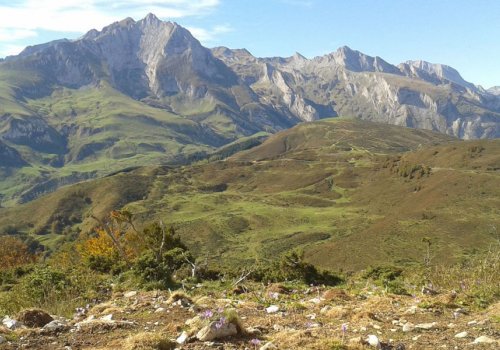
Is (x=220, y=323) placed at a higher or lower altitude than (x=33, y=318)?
higher

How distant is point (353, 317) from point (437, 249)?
125300 millimetres

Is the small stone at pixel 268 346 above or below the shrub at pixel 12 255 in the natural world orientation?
above

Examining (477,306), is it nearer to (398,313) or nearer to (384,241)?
(398,313)

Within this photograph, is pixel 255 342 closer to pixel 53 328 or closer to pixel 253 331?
pixel 253 331

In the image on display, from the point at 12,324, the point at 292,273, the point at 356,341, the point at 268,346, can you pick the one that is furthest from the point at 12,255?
the point at 356,341

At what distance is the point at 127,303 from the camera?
15969mm

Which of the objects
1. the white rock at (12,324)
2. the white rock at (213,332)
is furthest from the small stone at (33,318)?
the white rock at (213,332)

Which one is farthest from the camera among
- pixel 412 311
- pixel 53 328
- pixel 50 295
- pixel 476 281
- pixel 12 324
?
pixel 50 295

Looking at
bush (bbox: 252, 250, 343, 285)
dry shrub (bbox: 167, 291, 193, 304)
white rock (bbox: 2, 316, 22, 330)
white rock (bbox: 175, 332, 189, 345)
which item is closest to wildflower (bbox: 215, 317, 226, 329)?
white rock (bbox: 175, 332, 189, 345)

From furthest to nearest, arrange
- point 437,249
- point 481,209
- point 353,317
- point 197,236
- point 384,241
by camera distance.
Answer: point 197,236, point 481,209, point 384,241, point 437,249, point 353,317

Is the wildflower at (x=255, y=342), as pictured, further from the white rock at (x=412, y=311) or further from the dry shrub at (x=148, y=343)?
the white rock at (x=412, y=311)

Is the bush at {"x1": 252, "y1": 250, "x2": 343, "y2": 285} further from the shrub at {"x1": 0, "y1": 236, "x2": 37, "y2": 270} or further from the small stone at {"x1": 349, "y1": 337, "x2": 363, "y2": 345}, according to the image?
the shrub at {"x1": 0, "y1": 236, "x2": 37, "y2": 270}

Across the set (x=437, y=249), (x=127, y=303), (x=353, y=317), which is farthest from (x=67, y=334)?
(x=437, y=249)

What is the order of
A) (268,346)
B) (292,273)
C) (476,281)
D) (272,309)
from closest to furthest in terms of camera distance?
1. (268,346)
2. (272,309)
3. (476,281)
4. (292,273)
